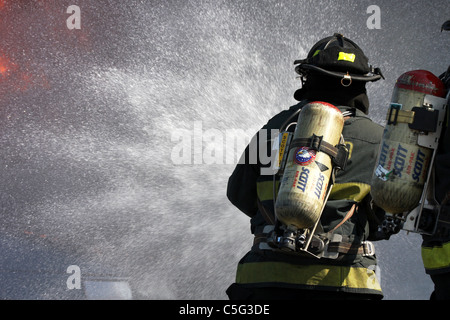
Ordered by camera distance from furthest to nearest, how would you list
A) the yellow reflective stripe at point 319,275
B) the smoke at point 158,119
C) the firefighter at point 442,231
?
the smoke at point 158,119 < the yellow reflective stripe at point 319,275 < the firefighter at point 442,231

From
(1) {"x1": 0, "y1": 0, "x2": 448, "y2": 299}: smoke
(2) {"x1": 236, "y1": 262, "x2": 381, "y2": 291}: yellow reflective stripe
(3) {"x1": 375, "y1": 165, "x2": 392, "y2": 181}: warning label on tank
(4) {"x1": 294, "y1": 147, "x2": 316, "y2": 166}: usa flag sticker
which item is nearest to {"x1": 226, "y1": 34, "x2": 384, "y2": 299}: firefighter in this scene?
(2) {"x1": 236, "y1": 262, "x2": 381, "y2": 291}: yellow reflective stripe

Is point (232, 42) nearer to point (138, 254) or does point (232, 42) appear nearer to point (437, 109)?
point (138, 254)

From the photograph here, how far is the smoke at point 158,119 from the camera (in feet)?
20.8

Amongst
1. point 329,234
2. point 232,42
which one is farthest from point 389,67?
point 329,234

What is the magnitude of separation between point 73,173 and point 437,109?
491cm

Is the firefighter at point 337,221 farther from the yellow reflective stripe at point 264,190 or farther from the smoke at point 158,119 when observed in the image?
the smoke at point 158,119

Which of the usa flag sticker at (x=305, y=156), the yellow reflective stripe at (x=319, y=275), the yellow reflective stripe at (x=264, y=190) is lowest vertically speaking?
the yellow reflective stripe at (x=319, y=275)

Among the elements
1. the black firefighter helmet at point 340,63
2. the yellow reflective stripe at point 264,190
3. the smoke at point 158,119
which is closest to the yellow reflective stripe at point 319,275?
Result: the yellow reflective stripe at point 264,190

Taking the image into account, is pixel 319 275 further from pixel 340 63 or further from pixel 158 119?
pixel 158 119

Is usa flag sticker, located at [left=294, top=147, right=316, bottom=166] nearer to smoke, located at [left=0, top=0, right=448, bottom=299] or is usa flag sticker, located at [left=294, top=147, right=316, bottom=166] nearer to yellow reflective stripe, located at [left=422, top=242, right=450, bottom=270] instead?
yellow reflective stripe, located at [left=422, top=242, right=450, bottom=270]

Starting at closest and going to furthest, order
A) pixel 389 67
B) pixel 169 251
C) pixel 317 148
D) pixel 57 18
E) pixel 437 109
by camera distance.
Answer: pixel 437 109
pixel 317 148
pixel 169 251
pixel 389 67
pixel 57 18

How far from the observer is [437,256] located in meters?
2.72

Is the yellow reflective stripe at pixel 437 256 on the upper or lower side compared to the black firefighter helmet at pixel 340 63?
lower

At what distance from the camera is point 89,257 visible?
643cm
